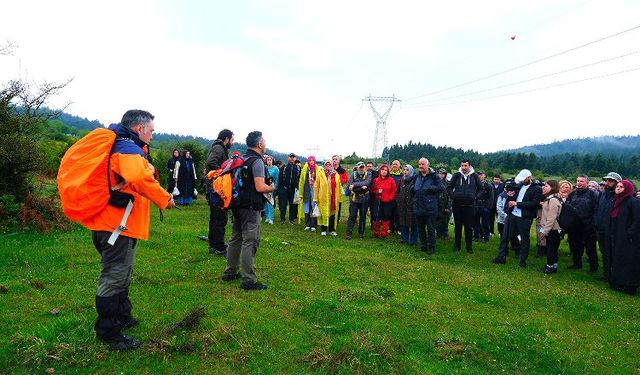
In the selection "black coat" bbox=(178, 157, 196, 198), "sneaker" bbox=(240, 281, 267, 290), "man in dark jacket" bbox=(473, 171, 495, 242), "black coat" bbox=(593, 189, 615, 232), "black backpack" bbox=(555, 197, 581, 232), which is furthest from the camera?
"black coat" bbox=(178, 157, 196, 198)

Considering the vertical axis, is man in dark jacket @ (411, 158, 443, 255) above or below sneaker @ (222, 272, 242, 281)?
above

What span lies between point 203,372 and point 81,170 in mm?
→ 2537

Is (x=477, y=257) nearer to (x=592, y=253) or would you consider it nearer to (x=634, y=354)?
(x=592, y=253)

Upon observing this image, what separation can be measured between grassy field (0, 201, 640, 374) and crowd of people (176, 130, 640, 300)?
112 centimetres

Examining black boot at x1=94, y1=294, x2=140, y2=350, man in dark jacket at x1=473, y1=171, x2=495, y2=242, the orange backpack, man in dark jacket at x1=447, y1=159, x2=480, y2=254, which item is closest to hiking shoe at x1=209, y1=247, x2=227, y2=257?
black boot at x1=94, y1=294, x2=140, y2=350

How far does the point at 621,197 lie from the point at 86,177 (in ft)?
35.2

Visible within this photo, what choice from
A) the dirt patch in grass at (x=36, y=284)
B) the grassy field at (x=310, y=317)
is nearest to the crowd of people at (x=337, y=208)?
the grassy field at (x=310, y=317)

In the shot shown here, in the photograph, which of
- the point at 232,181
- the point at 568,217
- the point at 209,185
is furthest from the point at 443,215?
the point at 232,181

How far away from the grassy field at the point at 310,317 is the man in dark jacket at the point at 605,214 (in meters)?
0.64

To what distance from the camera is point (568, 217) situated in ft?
37.0

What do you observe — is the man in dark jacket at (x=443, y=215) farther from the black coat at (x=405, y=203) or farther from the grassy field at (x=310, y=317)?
the grassy field at (x=310, y=317)

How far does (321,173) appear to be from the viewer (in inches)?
558

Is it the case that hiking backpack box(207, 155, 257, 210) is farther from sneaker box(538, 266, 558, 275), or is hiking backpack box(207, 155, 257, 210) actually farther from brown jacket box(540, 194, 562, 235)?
sneaker box(538, 266, 558, 275)

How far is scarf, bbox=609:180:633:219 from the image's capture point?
9.44 m
